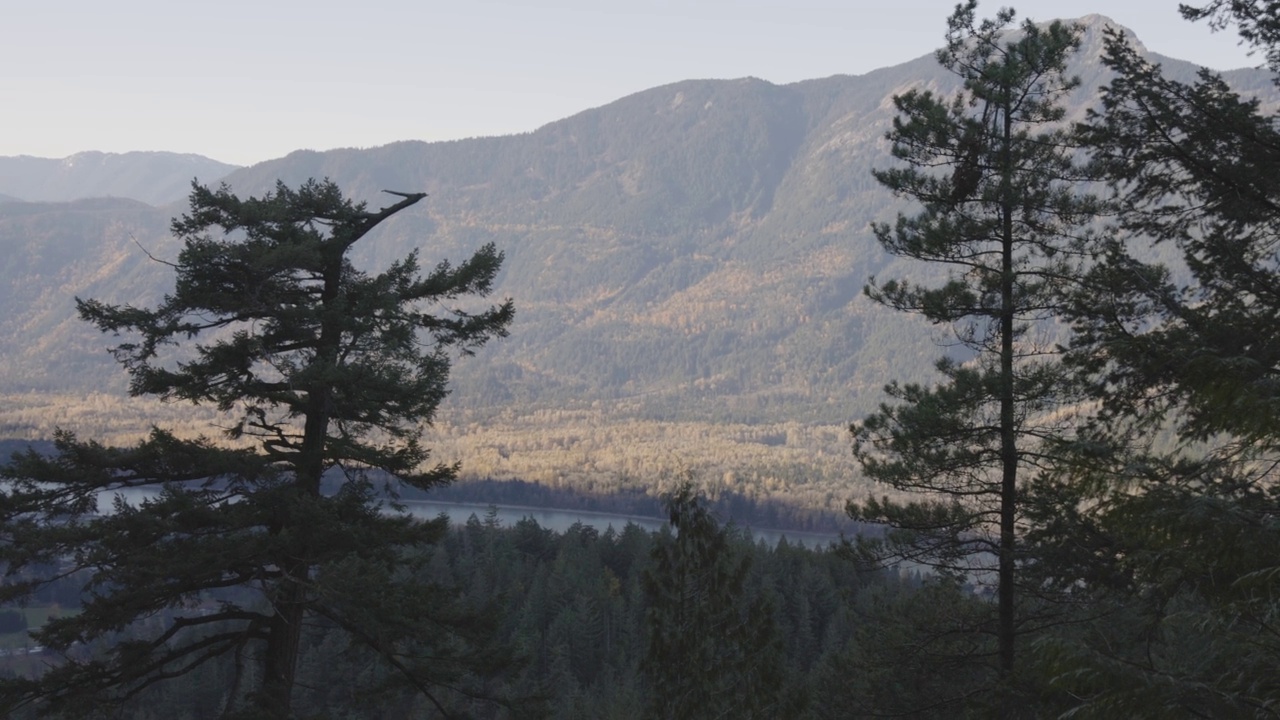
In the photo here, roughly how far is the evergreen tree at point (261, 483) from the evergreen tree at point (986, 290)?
213 inches

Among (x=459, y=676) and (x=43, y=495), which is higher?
(x=43, y=495)

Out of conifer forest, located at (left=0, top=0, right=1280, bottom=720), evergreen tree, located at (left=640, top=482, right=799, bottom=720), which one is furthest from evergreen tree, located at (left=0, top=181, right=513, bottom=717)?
evergreen tree, located at (left=640, top=482, right=799, bottom=720)

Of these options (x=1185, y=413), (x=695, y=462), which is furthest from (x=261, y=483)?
(x=1185, y=413)

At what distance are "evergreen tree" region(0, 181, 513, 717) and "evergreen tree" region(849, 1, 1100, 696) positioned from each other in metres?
5.40

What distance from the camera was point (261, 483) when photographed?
11.6 meters

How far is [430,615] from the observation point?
1217cm


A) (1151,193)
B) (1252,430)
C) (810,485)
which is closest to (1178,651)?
(1151,193)

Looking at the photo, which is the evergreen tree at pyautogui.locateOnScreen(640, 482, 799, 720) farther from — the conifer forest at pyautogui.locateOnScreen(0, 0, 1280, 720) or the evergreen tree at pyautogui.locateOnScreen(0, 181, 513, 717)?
the evergreen tree at pyautogui.locateOnScreen(0, 181, 513, 717)

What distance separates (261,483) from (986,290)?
8.31 m

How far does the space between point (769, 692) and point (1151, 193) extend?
5.92 metres

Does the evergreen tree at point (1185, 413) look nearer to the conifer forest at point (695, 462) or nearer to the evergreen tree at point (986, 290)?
the conifer forest at point (695, 462)

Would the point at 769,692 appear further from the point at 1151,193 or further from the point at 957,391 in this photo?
the point at 1151,193

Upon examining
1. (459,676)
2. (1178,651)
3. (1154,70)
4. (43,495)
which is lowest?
(1178,651)

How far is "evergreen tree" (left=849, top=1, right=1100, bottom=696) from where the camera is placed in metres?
11.5
